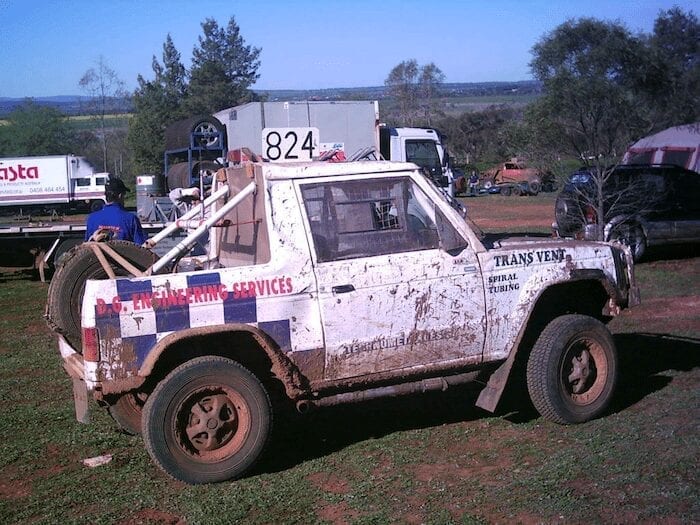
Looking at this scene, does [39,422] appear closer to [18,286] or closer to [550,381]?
[550,381]

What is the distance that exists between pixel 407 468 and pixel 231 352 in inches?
55.4

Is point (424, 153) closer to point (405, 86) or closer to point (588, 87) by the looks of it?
point (588, 87)

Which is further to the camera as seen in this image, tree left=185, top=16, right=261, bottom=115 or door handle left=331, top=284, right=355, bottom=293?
tree left=185, top=16, right=261, bottom=115

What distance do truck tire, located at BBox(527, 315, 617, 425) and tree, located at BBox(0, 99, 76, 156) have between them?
60455 mm

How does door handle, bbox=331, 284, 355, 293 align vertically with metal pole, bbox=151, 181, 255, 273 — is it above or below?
below

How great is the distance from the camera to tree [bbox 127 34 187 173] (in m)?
53.9

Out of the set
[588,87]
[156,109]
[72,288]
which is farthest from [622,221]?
[156,109]

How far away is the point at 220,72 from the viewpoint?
2335 inches

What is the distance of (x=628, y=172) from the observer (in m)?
15.3

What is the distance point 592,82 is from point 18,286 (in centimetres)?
1236

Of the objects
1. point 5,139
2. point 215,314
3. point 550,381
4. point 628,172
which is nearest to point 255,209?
point 215,314

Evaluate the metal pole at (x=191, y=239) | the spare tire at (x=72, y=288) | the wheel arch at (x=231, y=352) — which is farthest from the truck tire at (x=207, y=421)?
the spare tire at (x=72, y=288)

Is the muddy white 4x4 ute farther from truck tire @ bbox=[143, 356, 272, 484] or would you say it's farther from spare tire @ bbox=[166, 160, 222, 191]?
spare tire @ bbox=[166, 160, 222, 191]

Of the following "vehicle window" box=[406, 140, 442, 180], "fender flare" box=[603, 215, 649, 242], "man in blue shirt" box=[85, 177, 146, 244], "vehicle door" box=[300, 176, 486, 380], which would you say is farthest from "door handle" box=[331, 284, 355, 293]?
"vehicle window" box=[406, 140, 442, 180]
